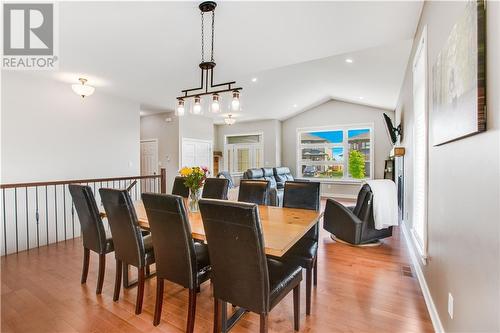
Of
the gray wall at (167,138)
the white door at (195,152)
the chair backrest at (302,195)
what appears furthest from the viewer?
the white door at (195,152)

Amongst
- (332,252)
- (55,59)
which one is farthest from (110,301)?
(55,59)

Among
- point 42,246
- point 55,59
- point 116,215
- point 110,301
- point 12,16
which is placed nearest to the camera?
point 116,215

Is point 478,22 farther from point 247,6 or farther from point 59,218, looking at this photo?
point 59,218

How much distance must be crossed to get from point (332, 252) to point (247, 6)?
10.5 feet

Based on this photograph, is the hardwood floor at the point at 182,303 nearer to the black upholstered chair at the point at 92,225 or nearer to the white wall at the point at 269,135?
the black upholstered chair at the point at 92,225

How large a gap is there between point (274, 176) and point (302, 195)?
503 cm

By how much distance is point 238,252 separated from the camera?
152cm

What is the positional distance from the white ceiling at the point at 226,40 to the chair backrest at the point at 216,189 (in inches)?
68.4

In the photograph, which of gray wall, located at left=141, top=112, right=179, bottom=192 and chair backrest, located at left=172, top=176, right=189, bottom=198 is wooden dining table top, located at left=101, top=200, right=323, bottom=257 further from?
gray wall, located at left=141, top=112, right=179, bottom=192

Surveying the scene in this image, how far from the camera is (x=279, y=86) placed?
6160 millimetres

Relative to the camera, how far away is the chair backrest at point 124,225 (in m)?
2.07

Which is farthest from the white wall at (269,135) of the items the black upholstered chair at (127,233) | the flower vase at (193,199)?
the black upholstered chair at (127,233)

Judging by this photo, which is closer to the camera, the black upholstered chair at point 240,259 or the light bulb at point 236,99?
the black upholstered chair at point 240,259

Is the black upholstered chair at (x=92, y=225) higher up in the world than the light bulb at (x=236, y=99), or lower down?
lower down
